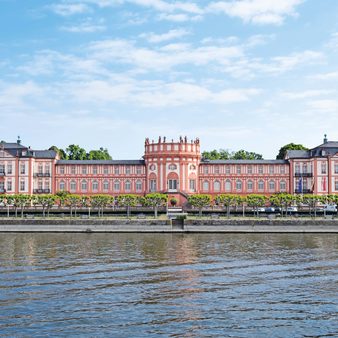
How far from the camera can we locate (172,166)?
94.6 metres

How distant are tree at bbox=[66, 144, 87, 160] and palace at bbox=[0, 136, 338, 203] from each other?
33.7 metres

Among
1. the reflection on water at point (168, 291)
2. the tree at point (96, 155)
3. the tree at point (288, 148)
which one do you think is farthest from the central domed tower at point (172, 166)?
the reflection on water at point (168, 291)

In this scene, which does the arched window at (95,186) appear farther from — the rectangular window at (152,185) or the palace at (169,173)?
the rectangular window at (152,185)

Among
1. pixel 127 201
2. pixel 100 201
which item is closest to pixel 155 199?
pixel 127 201

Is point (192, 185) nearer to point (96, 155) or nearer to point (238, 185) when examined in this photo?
point (238, 185)

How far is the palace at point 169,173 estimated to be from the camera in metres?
94.4

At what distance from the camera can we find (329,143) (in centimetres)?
9531

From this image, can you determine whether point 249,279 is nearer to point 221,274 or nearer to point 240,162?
point 221,274

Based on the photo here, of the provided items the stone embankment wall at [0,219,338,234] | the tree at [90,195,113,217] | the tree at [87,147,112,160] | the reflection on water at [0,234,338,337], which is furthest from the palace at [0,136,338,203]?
the reflection on water at [0,234,338,337]

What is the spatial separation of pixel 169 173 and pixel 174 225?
1211 inches

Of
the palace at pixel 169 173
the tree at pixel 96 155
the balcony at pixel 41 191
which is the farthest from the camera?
the tree at pixel 96 155

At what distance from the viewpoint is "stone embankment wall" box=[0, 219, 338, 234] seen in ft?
209

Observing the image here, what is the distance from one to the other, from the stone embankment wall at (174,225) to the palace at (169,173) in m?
29.4

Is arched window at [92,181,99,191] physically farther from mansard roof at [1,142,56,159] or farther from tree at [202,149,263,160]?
tree at [202,149,263,160]
